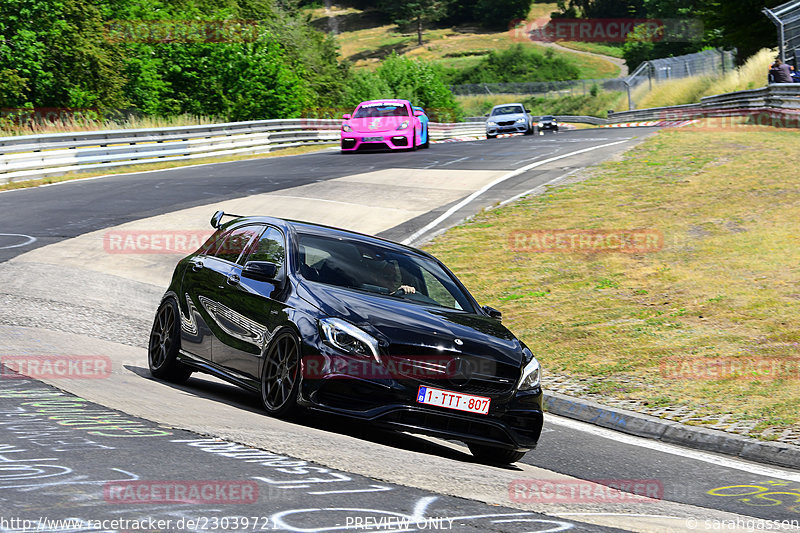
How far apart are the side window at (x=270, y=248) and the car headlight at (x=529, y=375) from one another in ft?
6.88

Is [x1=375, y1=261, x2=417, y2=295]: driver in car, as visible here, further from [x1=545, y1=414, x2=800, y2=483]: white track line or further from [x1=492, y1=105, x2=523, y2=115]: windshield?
[x1=492, y1=105, x2=523, y2=115]: windshield

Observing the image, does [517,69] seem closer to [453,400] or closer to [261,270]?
[261,270]

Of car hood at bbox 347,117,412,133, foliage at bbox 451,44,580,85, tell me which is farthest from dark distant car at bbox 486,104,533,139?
foliage at bbox 451,44,580,85

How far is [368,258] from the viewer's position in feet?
27.3

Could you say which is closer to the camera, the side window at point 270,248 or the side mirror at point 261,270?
the side mirror at point 261,270

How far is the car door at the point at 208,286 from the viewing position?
8.59 metres

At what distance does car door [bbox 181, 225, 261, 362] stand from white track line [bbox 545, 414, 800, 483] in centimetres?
316

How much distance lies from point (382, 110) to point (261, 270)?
1060 inches

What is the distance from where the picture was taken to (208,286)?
28.9ft

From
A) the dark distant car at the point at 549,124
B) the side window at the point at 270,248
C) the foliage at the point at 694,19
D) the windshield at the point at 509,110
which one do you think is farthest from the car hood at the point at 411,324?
the dark distant car at the point at 549,124

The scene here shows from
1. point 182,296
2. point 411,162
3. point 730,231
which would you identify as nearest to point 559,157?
point 411,162

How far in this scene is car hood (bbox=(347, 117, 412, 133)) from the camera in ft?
110

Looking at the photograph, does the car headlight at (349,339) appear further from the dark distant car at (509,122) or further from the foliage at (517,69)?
the foliage at (517,69)

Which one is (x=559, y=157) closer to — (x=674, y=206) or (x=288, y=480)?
(x=674, y=206)
